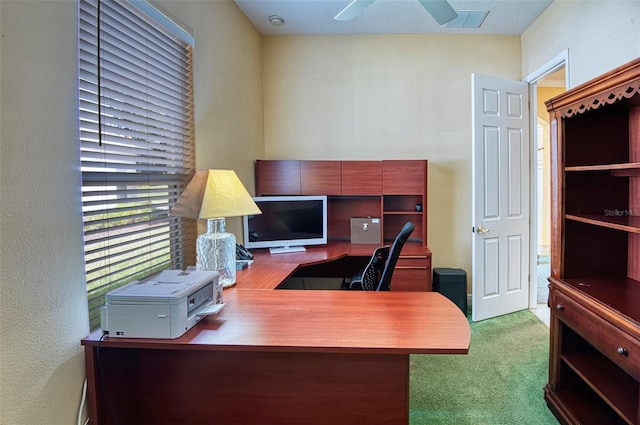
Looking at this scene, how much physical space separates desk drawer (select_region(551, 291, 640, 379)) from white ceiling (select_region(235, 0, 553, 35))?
244cm

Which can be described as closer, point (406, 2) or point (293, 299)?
point (293, 299)

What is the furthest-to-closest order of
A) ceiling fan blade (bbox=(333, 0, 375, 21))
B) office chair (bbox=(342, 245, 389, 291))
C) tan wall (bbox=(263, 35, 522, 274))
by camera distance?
1. tan wall (bbox=(263, 35, 522, 274))
2. office chair (bbox=(342, 245, 389, 291))
3. ceiling fan blade (bbox=(333, 0, 375, 21))

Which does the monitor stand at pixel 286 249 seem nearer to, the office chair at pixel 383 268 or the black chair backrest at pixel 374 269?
the office chair at pixel 383 268

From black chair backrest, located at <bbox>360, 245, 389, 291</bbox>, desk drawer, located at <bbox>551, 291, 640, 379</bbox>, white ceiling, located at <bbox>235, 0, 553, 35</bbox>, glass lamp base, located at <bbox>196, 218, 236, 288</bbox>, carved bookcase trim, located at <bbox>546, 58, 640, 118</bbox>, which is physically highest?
white ceiling, located at <bbox>235, 0, 553, 35</bbox>

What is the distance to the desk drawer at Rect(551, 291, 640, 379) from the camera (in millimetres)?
1469

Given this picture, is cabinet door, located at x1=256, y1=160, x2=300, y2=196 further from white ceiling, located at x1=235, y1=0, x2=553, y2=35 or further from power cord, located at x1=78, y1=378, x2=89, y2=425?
power cord, located at x1=78, y1=378, x2=89, y2=425

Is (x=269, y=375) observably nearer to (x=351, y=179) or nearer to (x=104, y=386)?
(x=104, y=386)

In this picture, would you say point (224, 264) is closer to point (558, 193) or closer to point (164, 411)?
point (164, 411)

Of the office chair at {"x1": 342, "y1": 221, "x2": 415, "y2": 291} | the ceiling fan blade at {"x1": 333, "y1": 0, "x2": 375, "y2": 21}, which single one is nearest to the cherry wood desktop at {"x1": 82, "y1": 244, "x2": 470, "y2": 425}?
the office chair at {"x1": 342, "y1": 221, "x2": 415, "y2": 291}

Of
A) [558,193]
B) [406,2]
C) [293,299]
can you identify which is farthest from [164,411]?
[406,2]

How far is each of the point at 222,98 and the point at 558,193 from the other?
7.54 ft

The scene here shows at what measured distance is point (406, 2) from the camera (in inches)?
120

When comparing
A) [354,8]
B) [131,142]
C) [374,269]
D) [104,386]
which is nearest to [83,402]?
[104,386]

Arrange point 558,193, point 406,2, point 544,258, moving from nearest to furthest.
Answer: point 558,193
point 406,2
point 544,258
